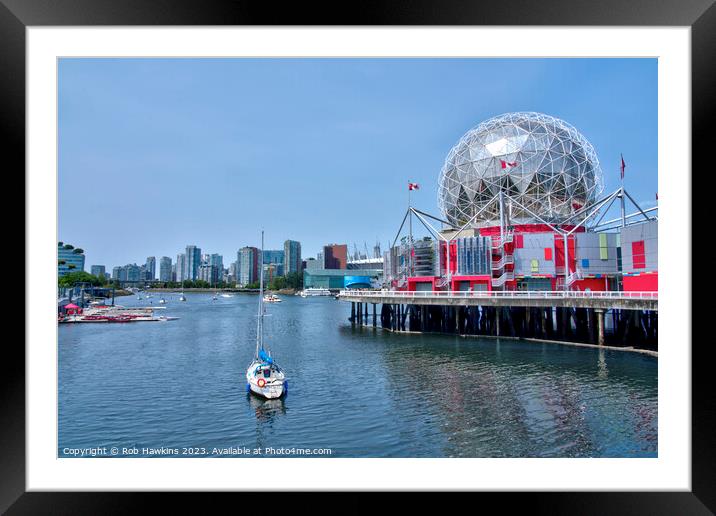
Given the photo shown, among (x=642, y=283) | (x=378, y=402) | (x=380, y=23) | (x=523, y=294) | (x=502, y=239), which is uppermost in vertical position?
(x=380, y=23)

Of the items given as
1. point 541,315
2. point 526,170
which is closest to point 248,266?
point 526,170

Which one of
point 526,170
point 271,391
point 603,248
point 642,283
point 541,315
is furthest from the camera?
point 526,170

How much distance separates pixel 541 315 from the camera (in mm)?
33781

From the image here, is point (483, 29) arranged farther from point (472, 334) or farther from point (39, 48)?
point (472, 334)

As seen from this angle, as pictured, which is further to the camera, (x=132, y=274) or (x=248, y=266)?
(x=248, y=266)

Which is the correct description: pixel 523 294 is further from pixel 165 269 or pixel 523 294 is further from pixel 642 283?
pixel 165 269

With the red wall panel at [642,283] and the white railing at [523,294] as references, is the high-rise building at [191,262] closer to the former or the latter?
the white railing at [523,294]

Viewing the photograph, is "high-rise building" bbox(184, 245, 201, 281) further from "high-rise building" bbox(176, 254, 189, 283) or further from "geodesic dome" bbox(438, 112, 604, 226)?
"geodesic dome" bbox(438, 112, 604, 226)

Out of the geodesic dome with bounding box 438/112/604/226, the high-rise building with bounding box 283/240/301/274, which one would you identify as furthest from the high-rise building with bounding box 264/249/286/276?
the geodesic dome with bounding box 438/112/604/226

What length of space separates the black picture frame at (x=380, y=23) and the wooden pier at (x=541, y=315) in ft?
69.9

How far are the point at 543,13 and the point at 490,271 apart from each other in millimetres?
30942

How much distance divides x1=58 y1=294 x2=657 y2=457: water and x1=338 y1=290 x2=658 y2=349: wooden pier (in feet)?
9.30

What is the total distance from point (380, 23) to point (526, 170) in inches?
1497

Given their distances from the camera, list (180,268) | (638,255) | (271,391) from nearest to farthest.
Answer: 1. (271,391)
2. (638,255)
3. (180,268)
